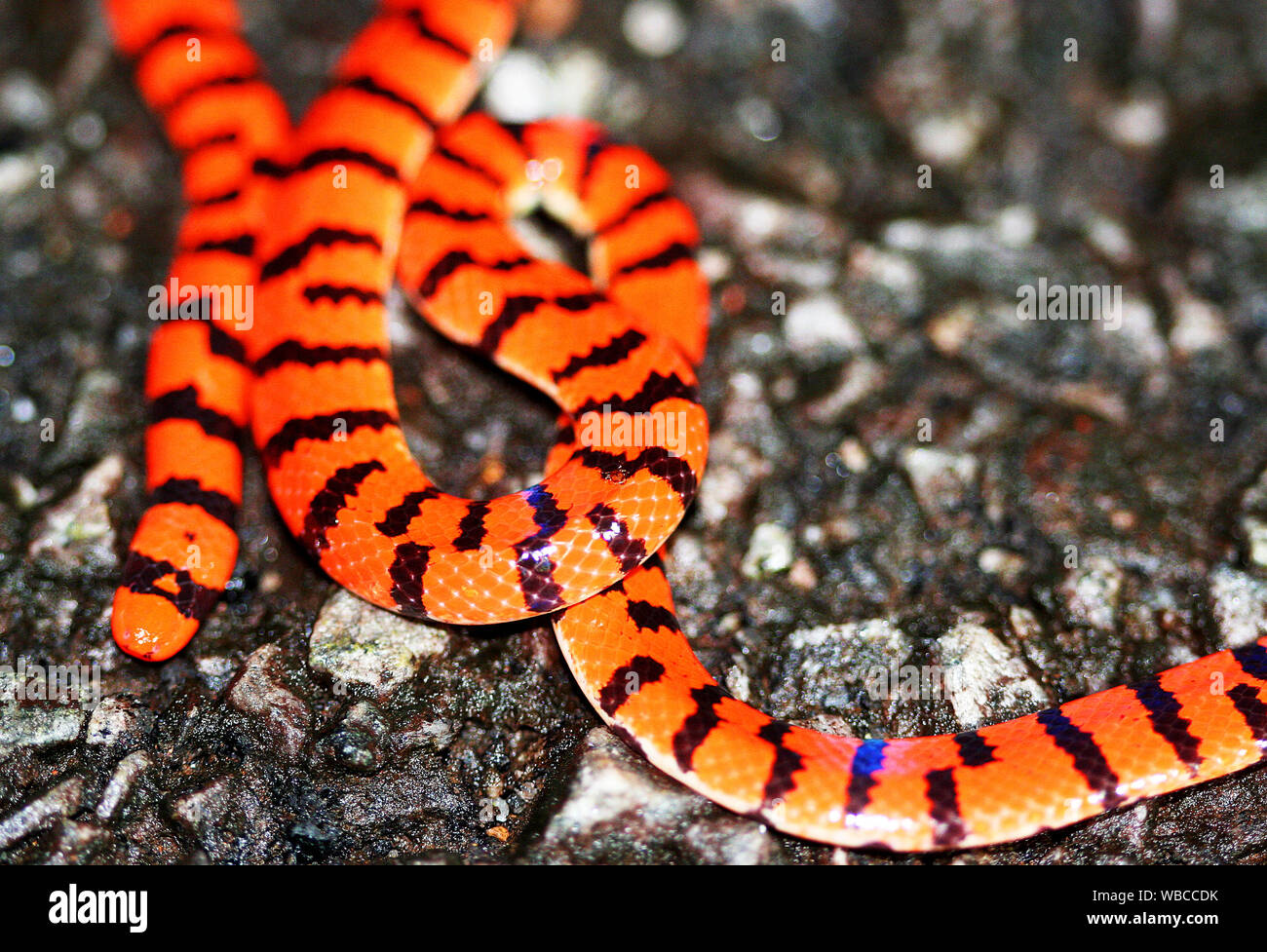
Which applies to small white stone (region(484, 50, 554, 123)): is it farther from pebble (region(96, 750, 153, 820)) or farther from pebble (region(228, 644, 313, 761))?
pebble (region(96, 750, 153, 820))

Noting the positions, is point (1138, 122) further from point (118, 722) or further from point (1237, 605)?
point (118, 722)

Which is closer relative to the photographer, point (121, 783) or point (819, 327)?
point (121, 783)

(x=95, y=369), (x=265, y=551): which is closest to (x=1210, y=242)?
(x=265, y=551)

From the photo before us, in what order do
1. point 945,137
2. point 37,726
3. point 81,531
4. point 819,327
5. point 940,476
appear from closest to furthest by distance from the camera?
point 37,726 → point 81,531 → point 940,476 → point 819,327 → point 945,137

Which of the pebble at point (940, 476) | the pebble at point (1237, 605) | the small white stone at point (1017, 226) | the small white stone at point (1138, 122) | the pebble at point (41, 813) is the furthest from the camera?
the small white stone at point (1138, 122)

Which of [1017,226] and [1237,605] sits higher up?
[1017,226]

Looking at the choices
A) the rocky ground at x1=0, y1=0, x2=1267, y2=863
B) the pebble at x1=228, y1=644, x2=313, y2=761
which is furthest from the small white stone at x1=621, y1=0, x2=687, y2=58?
the pebble at x1=228, y1=644, x2=313, y2=761

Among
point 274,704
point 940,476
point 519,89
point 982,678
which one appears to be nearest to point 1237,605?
point 982,678

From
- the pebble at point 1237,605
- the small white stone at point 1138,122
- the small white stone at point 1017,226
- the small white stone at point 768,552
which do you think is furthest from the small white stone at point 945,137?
the pebble at point 1237,605

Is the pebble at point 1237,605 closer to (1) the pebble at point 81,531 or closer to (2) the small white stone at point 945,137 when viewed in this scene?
(2) the small white stone at point 945,137
